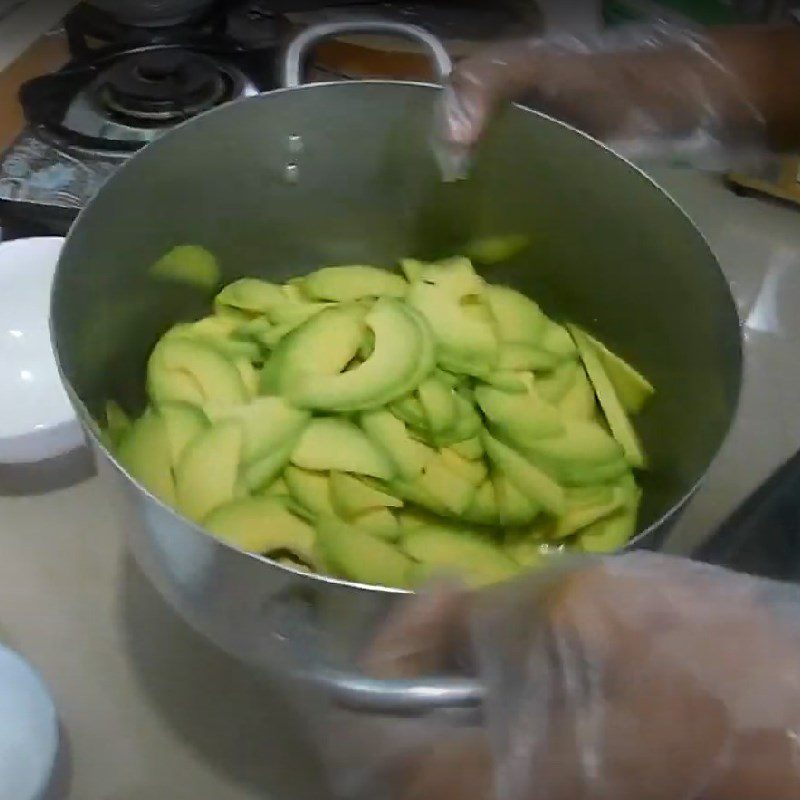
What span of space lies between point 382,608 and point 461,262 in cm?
38

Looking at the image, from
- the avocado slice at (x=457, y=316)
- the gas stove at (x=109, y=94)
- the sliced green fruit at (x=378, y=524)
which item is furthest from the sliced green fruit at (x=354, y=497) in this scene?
the gas stove at (x=109, y=94)

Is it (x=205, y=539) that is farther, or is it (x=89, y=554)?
(x=89, y=554)

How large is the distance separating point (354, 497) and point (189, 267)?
233mm

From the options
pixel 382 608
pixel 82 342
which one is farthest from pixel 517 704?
pixel 82 342

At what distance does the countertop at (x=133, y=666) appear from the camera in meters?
0.59

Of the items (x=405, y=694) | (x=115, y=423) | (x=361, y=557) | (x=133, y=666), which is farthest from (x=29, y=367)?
(x=405, y=694)

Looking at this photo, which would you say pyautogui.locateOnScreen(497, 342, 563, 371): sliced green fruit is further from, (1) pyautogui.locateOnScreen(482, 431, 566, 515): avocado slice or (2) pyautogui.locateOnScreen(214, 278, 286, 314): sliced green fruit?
(2) pyautogui.locateOnScreen(214, 278, 286, 314): sliced green fruit

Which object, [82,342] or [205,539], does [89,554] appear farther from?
[205,539]

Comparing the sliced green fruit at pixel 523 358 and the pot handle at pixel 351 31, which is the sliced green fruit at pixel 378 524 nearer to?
the sliced green fruit at pixel 523 358

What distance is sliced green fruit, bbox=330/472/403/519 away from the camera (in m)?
0.59

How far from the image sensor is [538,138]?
0.65 metres

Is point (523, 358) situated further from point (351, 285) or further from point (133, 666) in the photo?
point (133, 666)

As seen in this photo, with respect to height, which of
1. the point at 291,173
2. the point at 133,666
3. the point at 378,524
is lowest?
the point at 133,666

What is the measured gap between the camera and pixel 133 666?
63 centimetres
